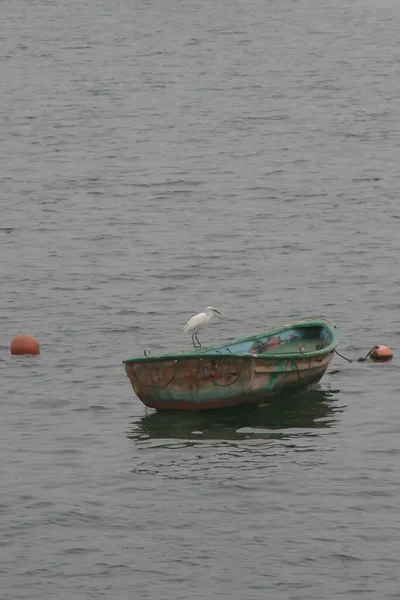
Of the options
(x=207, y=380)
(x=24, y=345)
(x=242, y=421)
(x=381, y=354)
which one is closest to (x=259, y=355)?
(x=207, y=380)

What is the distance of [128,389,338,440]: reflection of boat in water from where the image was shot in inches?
961

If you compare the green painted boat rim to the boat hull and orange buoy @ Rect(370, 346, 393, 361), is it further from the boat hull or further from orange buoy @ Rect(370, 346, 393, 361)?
orange buoy @ Rect(370, 346, 393, 361)

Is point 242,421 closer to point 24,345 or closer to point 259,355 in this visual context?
point 259,355

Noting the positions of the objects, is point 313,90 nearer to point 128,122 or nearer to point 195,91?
point 195,91

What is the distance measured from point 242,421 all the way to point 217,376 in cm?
90

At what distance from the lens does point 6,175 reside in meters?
50.2

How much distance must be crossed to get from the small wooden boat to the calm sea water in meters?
0.33

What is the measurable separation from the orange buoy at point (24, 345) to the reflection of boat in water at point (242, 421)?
16.1 ft

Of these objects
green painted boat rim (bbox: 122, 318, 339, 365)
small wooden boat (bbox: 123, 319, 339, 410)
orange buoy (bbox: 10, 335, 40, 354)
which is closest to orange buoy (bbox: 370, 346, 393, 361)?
green painted boat rim (bbox: 122, 318, 339, 365)

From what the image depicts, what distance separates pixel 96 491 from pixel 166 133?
1446 inches

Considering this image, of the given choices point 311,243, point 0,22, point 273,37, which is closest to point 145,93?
point 273,37

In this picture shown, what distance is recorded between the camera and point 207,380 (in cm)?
2502

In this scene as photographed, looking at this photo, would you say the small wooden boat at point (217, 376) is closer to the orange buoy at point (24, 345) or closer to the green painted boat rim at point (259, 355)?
the green painted boat rim at point (259, 355)

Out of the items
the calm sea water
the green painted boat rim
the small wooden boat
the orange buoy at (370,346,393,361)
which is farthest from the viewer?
the orange buoy at (370,346,393,361)
